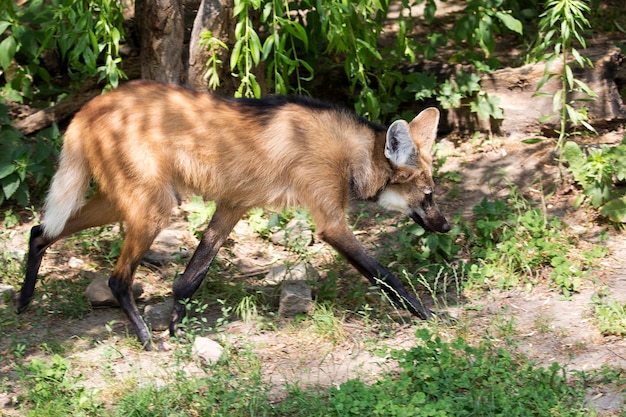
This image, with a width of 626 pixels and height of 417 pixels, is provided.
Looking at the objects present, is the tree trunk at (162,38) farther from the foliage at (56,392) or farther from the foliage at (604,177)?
the foliage at (604,177)

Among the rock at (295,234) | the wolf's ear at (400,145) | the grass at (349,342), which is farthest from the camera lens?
the rock at (295,234)

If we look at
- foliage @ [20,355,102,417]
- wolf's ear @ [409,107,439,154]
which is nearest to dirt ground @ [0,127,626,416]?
foliage @ [20,355,102,417]

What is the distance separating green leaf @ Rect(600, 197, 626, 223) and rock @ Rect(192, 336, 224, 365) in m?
2.37

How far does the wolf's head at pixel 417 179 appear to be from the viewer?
4.01 metres

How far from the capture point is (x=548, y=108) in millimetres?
5363

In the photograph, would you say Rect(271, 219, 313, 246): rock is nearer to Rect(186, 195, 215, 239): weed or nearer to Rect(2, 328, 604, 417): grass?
Rect(186, 195, 215, 239): weed

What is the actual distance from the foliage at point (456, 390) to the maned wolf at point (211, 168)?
0.66 meters

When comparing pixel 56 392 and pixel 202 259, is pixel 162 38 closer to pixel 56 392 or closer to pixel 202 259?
pixel 202 259

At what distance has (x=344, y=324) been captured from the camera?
12.3 ft

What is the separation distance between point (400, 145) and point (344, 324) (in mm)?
926

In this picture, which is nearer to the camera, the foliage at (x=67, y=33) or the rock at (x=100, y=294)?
the rock at (x=100, y=294)

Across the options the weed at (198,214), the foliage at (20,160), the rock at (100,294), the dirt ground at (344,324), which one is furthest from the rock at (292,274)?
the foliage at (20,160)

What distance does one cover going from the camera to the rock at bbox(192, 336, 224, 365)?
3.33 m

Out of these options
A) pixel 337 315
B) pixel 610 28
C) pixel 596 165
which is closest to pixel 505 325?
pixel 337 315
